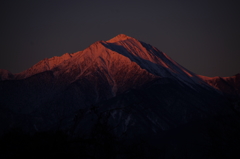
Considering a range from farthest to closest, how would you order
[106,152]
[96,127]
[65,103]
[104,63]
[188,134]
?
[104,63]
[65,103]
[188,134]
[96,127]
[106,152]

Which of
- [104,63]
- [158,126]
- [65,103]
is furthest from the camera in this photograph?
[104,63]

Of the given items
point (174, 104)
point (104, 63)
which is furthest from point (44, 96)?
point (174, 104)

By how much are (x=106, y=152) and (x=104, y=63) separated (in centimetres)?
18560

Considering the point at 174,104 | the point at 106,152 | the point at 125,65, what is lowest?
the point at 174,104

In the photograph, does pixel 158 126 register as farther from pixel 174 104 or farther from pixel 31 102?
pixel 31 102

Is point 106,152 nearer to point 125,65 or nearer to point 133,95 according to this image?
point 133,95

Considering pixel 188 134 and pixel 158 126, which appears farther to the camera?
pixel 158 126

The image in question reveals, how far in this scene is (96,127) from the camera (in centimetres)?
1391

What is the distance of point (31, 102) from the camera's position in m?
184

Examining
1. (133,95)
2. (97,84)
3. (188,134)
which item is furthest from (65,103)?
(188,134)

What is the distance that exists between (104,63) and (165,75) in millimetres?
34848

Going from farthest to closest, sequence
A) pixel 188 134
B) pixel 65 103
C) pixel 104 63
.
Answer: pixel 104 63, pixel 65 103, pixel 188 134

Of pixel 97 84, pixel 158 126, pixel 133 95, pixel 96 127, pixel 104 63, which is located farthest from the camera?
pixel 104 63

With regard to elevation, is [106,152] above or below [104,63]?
above
